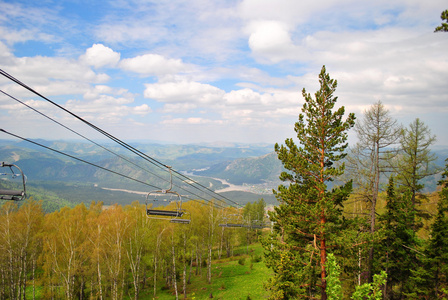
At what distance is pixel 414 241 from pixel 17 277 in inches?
1886

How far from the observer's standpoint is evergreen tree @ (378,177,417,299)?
2225cm

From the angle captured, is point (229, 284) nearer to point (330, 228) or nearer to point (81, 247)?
point (81, 247)

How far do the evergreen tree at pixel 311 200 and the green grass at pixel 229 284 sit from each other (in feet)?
53.8

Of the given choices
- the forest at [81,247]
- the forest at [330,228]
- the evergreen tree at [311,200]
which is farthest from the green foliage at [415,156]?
the forest at [81,247]

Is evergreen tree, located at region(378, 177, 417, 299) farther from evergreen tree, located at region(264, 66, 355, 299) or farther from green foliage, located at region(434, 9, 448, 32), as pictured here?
green foliage, located at region(434, 9, 448, 32)

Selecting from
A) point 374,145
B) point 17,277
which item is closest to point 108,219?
point 17,277

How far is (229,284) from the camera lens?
137 feet

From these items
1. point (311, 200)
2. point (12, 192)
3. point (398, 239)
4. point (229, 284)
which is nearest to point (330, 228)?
point (311, 200)

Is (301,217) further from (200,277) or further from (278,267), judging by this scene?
(200,277)

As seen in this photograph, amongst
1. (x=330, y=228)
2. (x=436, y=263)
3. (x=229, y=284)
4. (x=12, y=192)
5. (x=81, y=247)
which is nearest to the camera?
(x=12, y=192)

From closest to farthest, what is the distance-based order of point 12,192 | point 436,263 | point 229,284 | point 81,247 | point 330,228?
1. point 12,192
2. point 330,228
3. point 436,263
4. point 81,247
5. point 229,284

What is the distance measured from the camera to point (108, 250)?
34.0 meters

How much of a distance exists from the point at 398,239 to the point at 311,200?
1160cm

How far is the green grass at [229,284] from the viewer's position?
3633 cm
